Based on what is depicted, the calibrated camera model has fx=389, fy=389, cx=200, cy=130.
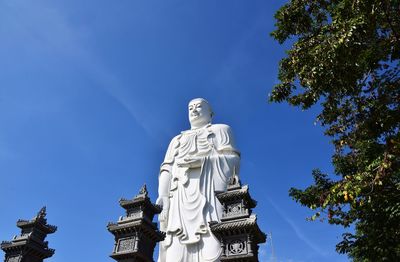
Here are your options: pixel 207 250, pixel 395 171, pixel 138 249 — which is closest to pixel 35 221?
pixel 138 249

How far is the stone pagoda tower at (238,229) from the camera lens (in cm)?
970

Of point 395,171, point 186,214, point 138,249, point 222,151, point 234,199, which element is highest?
point 222,151

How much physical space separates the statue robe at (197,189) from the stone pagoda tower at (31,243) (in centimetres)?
632

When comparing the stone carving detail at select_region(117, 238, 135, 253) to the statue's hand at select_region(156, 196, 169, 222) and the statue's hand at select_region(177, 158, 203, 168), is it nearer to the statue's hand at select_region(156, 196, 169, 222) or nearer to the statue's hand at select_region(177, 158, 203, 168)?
the statue's hand at select_region(156, 196, 169, 222)

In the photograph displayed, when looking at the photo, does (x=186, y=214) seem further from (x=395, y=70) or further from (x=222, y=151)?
(x=395, y=70)

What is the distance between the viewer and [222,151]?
19.5m

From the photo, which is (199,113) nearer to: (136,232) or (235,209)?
(235,209)

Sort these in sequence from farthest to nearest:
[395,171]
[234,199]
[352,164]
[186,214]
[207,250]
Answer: [186,214] < [207,250] < [234,199] < [352,164] < [395,171]

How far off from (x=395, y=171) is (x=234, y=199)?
4.58 meters

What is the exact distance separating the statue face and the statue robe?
0.63 m

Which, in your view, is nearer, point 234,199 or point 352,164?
point 352,164

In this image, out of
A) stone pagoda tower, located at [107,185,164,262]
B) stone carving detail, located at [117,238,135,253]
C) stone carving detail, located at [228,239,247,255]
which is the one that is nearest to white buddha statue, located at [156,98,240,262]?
stone carving detail, located at [228,239,247,255]

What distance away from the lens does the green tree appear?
7363 millimetres

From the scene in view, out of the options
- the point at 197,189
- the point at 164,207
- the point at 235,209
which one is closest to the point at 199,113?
the point at 197,189
